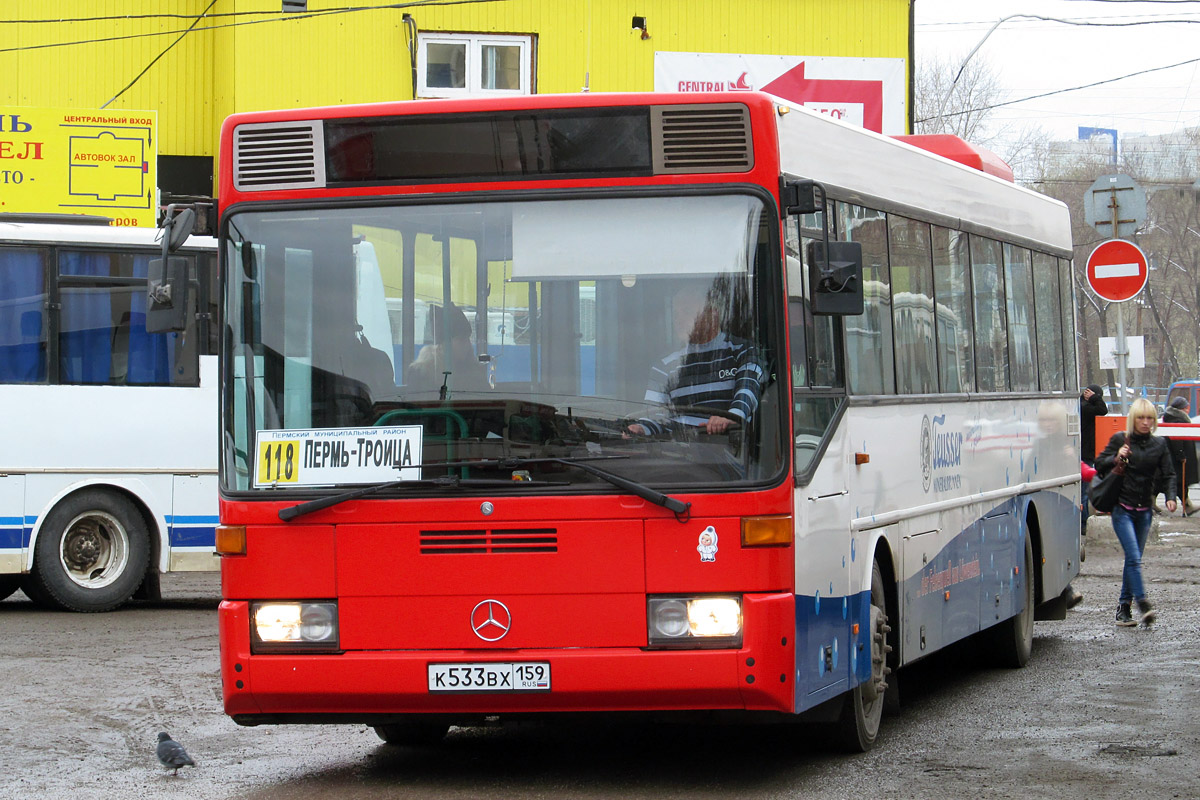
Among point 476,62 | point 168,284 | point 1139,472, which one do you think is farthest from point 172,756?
point 476,62

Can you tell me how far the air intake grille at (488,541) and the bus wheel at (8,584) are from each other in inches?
415

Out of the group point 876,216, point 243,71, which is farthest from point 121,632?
point 243,71

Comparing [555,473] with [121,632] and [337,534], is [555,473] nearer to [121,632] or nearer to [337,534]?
[337,534]

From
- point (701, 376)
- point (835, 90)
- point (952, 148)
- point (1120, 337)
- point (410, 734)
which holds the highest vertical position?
point (835, 90)

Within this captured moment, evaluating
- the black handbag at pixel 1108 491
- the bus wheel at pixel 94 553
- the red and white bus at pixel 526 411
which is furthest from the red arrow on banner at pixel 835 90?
the red and white bus at pixel 526 411

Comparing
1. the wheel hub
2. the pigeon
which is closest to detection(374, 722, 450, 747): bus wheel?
the pigeon

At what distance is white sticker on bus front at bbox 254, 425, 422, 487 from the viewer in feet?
23.3

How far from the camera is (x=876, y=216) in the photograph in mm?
8781

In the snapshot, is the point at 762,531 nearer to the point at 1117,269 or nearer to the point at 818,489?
the point at 818,489

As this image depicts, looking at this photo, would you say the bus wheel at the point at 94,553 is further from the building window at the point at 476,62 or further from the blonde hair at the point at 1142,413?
the building window at the point at 476,62

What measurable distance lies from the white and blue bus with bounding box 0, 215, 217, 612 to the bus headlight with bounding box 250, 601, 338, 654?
8951mm

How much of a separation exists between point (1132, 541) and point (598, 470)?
8394 millimetres

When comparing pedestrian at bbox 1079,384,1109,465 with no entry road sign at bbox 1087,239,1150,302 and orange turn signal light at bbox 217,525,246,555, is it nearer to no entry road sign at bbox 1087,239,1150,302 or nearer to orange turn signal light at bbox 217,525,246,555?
no entry road sign at bbox 1087,239,1150,302

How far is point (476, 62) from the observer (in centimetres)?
2373
